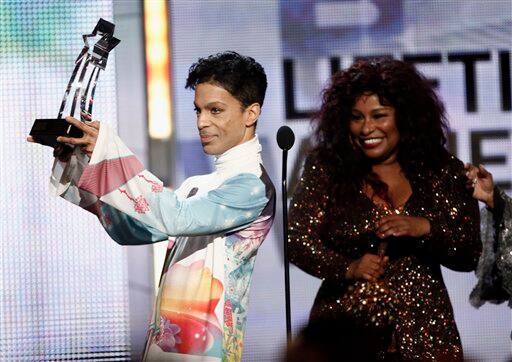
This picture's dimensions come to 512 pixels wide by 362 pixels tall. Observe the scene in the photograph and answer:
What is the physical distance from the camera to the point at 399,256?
11.8ft

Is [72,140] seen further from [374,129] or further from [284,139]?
[374,129]

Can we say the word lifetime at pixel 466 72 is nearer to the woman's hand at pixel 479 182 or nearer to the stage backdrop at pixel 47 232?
the stage backdrop at pixel 47 232

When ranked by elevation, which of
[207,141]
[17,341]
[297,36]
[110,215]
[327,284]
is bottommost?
[17,341]

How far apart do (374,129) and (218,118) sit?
756 millimetres

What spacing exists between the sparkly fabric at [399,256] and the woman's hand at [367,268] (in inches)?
1.5

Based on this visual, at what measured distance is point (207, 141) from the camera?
3109mm

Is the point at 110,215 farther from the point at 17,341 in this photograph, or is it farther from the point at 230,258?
the point at 17,341

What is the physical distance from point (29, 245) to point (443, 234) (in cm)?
193

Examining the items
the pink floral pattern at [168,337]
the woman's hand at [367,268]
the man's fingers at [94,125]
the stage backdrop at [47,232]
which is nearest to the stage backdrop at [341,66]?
the stage backdrop at [47,232]

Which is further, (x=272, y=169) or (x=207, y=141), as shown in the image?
(x=272, y=169)

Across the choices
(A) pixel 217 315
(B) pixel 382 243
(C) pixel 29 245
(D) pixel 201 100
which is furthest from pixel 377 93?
(C) pixel 29 245

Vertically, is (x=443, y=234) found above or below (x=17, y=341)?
above

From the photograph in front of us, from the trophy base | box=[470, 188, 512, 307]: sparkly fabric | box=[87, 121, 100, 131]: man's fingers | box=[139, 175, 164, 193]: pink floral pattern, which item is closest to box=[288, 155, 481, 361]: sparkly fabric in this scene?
box=[470, 188, 512, 307]: sparkly fabric

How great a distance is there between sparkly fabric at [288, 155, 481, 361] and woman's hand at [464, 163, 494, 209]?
0.03 meters
